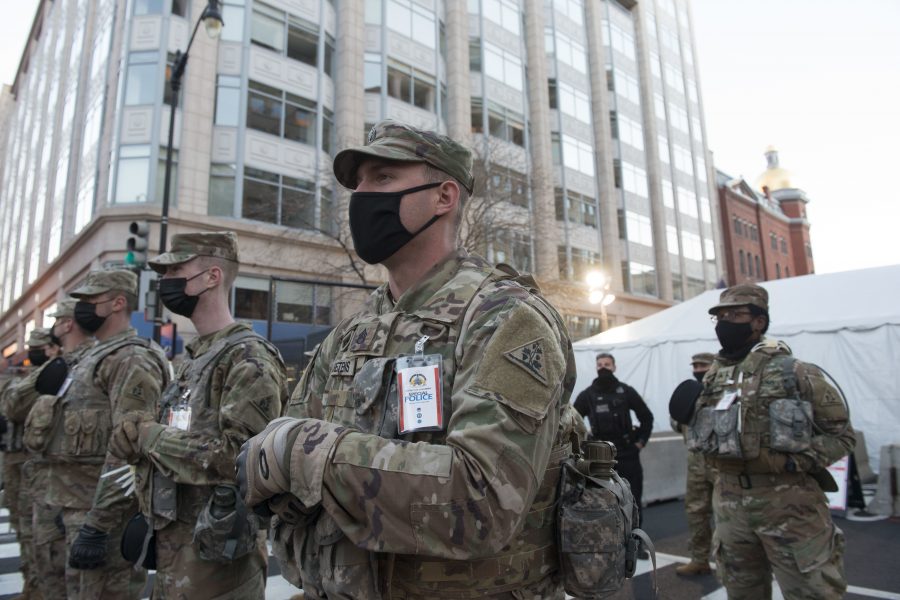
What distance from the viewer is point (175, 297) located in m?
3.19

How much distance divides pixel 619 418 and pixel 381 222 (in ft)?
18.6

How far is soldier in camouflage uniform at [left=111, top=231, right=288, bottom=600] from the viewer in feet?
8.30

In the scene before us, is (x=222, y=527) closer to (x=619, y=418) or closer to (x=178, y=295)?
(x=178, y=295)

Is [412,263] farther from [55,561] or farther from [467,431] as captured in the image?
[55,561]

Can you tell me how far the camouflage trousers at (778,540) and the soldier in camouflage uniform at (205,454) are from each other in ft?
9.13

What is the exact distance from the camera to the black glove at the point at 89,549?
2.89m

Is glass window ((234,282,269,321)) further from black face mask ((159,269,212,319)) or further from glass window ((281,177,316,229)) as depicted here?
black face mask ((159,269,212,319))

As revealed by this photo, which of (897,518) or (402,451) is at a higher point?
(402,451)

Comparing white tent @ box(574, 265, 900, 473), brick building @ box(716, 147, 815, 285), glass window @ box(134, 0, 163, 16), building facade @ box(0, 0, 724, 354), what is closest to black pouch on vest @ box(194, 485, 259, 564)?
building facade @ box(0, 0, 724, 354)

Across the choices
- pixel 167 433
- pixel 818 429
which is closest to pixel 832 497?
pixel 818 429

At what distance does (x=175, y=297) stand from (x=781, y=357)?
377 cm

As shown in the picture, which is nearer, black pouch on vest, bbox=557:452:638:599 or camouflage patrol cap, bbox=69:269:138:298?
black pouch on vest, bbox=557:452:638:599

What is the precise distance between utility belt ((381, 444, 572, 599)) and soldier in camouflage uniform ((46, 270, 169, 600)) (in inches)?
87.8

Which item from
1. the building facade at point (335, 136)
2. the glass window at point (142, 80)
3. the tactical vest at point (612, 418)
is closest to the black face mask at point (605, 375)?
the tactical vest at point (612, 418)
